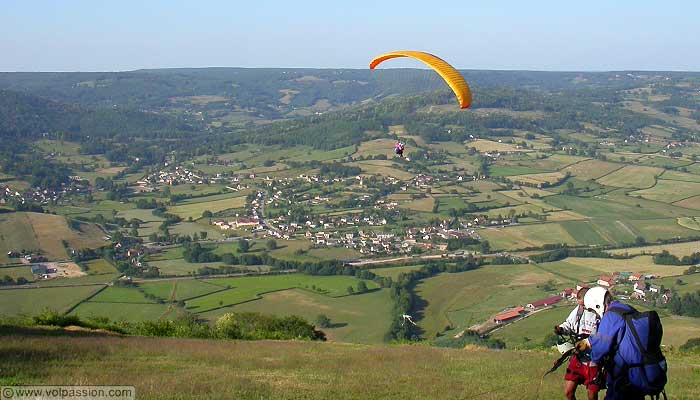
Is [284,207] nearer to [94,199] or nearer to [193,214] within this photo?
[193,214]

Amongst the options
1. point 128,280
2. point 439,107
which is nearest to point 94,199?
point 128,280

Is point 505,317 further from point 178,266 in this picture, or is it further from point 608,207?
point 608,207

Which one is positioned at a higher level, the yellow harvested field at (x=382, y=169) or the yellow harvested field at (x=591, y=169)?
the yellow harvested field at (x=591, y=169)

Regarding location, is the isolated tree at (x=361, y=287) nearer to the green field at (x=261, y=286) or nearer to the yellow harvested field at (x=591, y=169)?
the green field at (x=261, y=286)

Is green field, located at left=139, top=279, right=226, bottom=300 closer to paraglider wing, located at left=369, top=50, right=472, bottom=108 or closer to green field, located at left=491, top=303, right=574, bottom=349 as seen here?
green field, located at left=491, top=303, right=574, bottom=349

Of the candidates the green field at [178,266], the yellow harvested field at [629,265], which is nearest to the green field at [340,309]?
the green field at [178,266]

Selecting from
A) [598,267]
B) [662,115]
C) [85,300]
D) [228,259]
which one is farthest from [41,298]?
[662,115]
